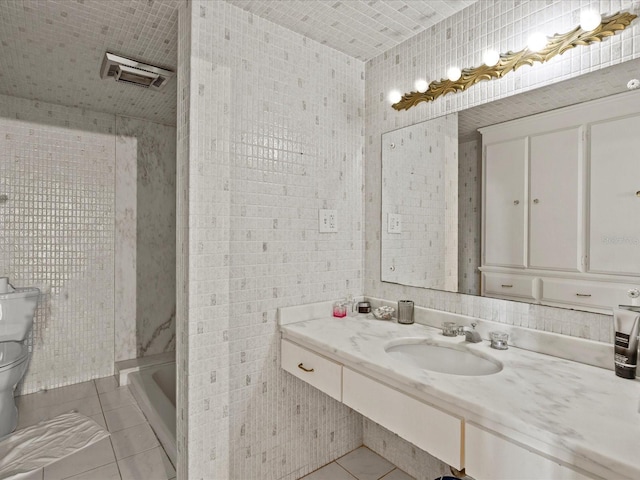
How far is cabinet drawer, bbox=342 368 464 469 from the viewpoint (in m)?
1.00

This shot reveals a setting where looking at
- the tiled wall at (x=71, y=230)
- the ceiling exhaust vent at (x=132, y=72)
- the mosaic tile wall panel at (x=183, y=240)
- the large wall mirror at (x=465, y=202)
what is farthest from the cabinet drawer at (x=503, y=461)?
the tiled wall at (x=71, y=230)

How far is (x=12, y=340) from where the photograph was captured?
8.18 feet

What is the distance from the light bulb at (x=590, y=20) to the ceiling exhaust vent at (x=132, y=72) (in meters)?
2.09

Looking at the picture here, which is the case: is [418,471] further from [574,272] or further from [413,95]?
[413,95]

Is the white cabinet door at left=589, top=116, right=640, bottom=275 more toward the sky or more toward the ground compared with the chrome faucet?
more toward the sky

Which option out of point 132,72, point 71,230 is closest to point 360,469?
point 132,72

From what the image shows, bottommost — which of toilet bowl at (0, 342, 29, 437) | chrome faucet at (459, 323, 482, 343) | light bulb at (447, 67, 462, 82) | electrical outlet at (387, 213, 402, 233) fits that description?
toilet bowl at (0, 342, 29, 437)

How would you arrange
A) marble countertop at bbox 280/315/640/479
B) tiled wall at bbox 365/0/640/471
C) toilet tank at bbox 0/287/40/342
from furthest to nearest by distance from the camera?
toilet tank at bbox 0/287/40/342
tiled wall at bbox 365/0/640/471
marble countertop at bbox 280/315/640/479

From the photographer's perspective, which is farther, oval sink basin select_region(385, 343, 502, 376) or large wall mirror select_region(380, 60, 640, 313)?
oval sink basin select_region(385, 343, 502, 376)

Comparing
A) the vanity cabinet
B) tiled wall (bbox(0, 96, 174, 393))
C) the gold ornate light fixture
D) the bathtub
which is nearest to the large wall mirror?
the gold ornate light fixture

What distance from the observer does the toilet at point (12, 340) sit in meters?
2.17

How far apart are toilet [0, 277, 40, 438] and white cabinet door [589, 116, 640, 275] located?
3051mm

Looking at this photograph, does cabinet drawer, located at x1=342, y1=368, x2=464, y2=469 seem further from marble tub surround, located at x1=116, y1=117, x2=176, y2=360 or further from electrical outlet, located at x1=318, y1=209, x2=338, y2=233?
marble tub surround, located at x1=116, y1=117, x2=176, y2=360

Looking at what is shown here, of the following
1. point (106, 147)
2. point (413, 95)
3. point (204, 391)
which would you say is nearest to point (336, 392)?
point (204, 391)
